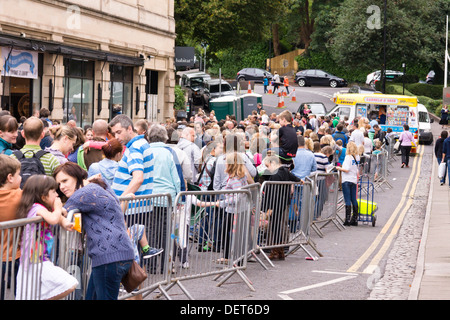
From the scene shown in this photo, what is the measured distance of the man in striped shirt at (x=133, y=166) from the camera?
27.6 ft

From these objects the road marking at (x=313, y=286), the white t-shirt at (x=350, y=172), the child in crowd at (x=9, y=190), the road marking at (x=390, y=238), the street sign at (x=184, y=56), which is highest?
the street sign at (x=184, y=56)

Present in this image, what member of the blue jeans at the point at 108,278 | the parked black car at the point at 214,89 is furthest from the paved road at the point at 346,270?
the parked black car at the point at 214,89

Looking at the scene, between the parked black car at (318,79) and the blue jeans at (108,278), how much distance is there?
62275mm

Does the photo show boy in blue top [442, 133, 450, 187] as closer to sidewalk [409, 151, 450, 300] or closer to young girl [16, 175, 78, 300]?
sidewalk [409, 151, 450, 300]

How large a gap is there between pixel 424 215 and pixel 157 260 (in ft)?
38.9

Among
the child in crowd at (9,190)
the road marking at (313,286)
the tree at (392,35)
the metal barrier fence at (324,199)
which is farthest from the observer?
the tree at (392,35)

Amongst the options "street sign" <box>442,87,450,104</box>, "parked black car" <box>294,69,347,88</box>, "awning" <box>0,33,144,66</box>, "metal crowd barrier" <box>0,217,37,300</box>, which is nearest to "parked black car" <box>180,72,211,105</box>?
"awning" <box>0,33,144,66</box>

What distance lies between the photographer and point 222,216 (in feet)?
29.8

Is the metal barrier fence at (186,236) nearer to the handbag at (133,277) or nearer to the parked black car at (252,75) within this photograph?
the handbag at (133,277)

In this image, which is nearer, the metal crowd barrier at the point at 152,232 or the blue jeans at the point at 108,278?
the blue jeans at the point at 108,278

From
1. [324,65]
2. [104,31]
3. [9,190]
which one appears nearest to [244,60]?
[324,65]

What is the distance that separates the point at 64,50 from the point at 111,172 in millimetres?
15684

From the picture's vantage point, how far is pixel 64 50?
23.7 metres

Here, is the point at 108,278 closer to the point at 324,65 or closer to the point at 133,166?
the point at 133,166
